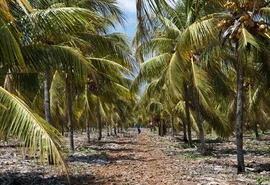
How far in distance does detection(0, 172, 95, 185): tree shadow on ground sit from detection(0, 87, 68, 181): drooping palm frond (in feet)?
11.7

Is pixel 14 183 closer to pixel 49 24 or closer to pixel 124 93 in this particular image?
pixel 49 24

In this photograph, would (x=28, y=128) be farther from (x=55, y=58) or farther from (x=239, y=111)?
(x=239, y=111)

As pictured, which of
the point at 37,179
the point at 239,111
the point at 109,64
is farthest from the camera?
the point at 109,64

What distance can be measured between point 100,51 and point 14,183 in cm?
480

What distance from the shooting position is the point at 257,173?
9891mm

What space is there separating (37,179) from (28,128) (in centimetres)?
450

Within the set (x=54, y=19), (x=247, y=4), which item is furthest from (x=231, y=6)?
(x=54, y=19)

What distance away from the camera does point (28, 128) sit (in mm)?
4852

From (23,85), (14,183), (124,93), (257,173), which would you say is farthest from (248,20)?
(124,93)

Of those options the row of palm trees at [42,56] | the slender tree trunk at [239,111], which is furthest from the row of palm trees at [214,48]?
the row of palm trees at [42,56]

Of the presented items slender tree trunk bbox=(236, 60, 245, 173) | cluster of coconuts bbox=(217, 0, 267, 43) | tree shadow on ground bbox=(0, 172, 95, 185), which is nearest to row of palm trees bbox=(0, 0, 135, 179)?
tree shadow on ground bbox=(0, 172, 95, 185)

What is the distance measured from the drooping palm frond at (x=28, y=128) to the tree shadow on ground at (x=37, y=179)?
3.55 metres

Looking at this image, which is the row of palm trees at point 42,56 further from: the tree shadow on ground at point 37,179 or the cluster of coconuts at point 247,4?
the cluster of coconuts at point 247,4

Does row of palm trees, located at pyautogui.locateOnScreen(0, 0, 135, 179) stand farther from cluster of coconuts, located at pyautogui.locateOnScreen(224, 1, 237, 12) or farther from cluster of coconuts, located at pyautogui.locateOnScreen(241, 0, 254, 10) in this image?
cluster of coconuts, located at pyautogui.locateOnScreen(241, 0, 254, 10)
